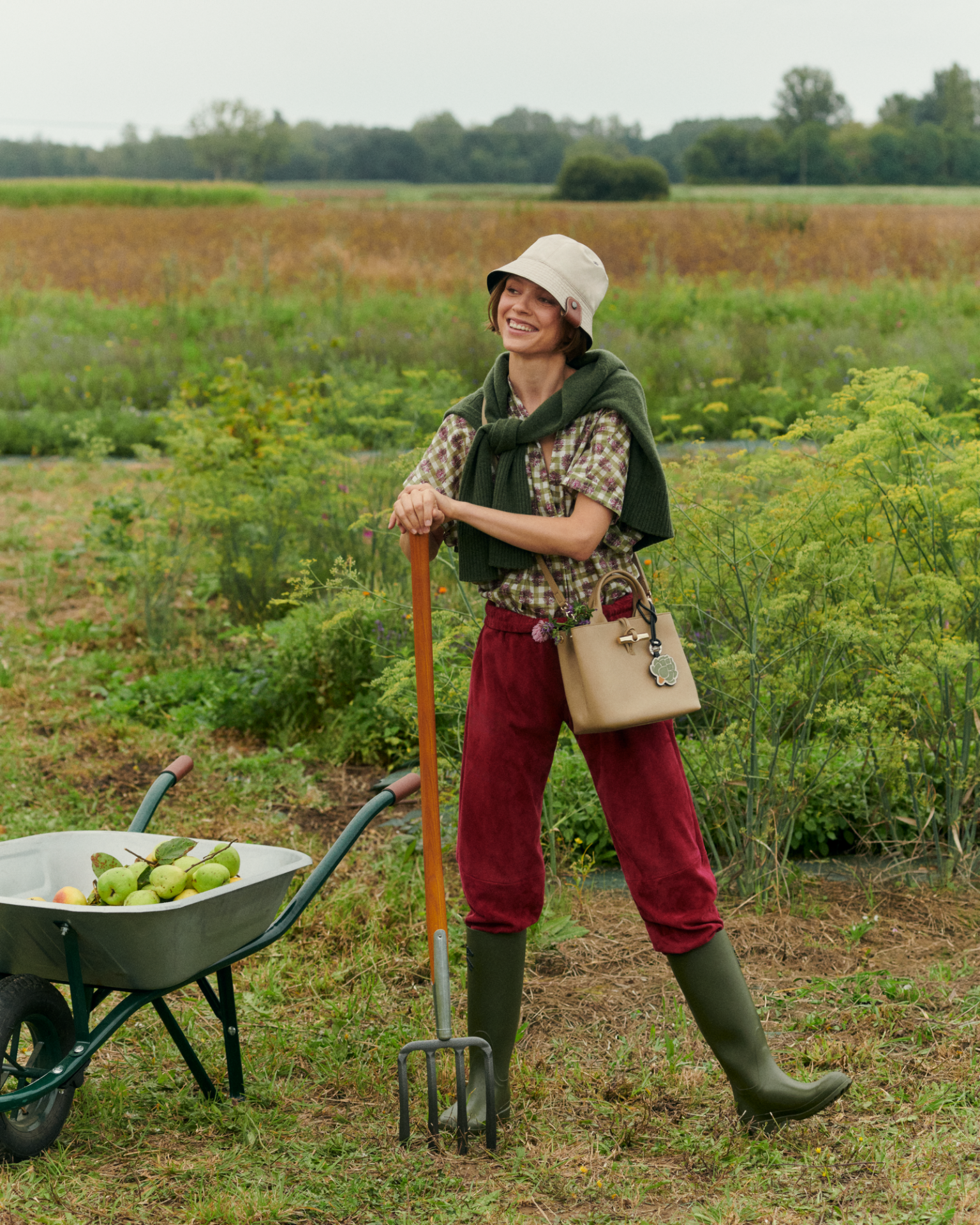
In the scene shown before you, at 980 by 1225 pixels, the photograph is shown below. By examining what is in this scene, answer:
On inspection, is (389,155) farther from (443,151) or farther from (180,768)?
(180,768)

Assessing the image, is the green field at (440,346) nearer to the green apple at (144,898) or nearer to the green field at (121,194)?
the green apple at (144,898)

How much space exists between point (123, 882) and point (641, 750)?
1.07 metres

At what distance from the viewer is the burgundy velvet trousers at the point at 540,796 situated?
241 centimetres

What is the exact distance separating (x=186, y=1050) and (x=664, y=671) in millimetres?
1335

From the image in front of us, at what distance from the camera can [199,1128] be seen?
8.39 feet

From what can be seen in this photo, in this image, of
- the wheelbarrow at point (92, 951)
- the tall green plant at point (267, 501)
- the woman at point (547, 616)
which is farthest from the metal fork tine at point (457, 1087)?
the tall green plant at point (267, 501)

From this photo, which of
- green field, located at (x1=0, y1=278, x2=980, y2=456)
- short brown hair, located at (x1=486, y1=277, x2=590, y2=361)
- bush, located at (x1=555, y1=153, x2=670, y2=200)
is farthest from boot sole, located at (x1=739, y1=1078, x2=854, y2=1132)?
bush, located at (x1=555, y1=153, x2=670, y2=200)

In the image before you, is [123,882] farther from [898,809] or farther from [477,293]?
[477,293]

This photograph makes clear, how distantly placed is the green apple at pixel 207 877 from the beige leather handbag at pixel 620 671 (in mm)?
764

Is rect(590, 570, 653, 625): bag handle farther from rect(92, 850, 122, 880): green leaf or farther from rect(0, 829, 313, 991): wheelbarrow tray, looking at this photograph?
rect(92, 850, 122, 880): green leaf

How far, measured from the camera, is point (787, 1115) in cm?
253

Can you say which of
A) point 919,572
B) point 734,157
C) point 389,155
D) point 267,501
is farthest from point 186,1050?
point 389,155

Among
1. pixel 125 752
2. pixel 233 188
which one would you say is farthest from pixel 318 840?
pixel 233 188

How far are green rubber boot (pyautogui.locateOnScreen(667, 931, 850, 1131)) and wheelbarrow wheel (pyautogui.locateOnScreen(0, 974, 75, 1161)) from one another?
124 cm
